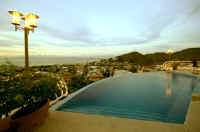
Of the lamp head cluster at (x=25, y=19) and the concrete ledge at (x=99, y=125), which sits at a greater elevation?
the lamp head cluster at (x=25, y=19)

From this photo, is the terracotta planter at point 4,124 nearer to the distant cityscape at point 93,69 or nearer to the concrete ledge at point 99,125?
the concrete ledge at point 99,125

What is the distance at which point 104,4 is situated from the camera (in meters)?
5.88

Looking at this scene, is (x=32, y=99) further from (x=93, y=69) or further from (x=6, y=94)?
(x=93, y=69)

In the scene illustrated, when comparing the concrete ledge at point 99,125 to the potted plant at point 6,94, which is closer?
the potted plant at point 6,94

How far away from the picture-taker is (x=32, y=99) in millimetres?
1188

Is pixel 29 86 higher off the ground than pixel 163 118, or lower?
higher

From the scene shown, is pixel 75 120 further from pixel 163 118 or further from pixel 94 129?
pixel 163 118

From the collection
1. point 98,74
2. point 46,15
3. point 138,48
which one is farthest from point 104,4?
point 138,48

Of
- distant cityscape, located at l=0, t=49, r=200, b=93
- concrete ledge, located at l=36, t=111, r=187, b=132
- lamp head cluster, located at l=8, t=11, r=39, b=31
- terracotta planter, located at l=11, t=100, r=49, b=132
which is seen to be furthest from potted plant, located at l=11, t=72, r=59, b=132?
distant cityscape, located at l=0, t=49, r=200, b=93

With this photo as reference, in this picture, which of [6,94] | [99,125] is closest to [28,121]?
[6,94]

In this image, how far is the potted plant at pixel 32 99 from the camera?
1.06 meters

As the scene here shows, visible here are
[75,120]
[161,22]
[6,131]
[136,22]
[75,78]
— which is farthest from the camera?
[136,22]

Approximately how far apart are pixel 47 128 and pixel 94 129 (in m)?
0.56

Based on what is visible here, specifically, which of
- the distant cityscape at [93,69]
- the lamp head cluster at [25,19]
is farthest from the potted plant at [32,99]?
the distant cityscape at [93,69]
